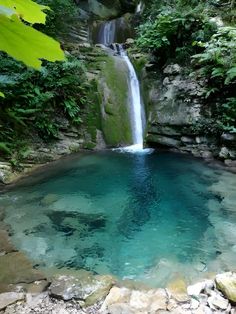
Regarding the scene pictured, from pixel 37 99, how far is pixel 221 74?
485 cm

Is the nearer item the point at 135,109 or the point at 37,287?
the point at 37,287

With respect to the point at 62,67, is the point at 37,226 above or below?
below

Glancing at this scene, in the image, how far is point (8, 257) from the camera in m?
4.09

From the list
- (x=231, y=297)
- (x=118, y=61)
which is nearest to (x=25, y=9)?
(x=231, y=297)

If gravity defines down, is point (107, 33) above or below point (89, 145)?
above

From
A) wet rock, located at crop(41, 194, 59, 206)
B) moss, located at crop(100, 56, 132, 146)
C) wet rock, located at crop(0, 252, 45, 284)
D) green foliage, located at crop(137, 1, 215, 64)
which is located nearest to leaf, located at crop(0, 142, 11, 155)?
wet rock, located at crop(41, 194, 59, 206)

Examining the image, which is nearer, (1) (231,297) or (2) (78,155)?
(1) (231,297)

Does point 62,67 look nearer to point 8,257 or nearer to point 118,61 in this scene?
point 118,61

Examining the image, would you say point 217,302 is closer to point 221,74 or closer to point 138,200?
point 138,200

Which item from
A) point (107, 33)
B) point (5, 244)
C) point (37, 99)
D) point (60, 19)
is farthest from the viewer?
point (107, 33)

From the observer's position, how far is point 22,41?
0.36 m

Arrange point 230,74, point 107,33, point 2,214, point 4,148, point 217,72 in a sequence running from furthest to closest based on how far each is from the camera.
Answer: point 107,33 → point 217,72 → point 230,74 → point 4,148 → point 2,214

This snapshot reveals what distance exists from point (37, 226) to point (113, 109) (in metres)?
6.13

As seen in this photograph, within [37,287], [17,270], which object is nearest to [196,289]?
[37,287]
